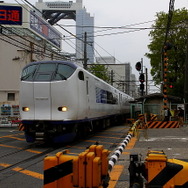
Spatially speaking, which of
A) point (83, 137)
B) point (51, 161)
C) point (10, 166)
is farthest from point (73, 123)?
point (51, 161)

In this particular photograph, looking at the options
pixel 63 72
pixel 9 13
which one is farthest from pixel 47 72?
pixel 9 13

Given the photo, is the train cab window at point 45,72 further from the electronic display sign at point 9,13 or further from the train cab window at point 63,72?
the electronic display sign at point 9,13

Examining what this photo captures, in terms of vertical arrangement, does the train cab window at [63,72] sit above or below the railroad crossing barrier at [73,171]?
above

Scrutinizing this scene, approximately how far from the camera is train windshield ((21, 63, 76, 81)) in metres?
11.8

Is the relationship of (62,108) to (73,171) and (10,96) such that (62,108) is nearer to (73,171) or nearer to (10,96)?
(73,171)

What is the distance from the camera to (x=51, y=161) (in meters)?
3.98

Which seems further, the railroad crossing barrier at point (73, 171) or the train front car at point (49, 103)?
the train front car at point (49, 103)

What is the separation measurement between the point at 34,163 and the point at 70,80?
13.8ft

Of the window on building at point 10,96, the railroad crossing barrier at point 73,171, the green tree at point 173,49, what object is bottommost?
the railroad crossing barrier at point 73,171

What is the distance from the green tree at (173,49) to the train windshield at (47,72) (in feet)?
82.4

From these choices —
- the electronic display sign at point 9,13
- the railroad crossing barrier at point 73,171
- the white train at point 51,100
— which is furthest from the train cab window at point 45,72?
the electronic display sign at point 9,13

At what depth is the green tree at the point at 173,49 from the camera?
1427 inches

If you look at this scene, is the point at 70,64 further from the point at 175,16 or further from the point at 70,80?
the point at 175,16

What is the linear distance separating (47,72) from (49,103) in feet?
3.91
